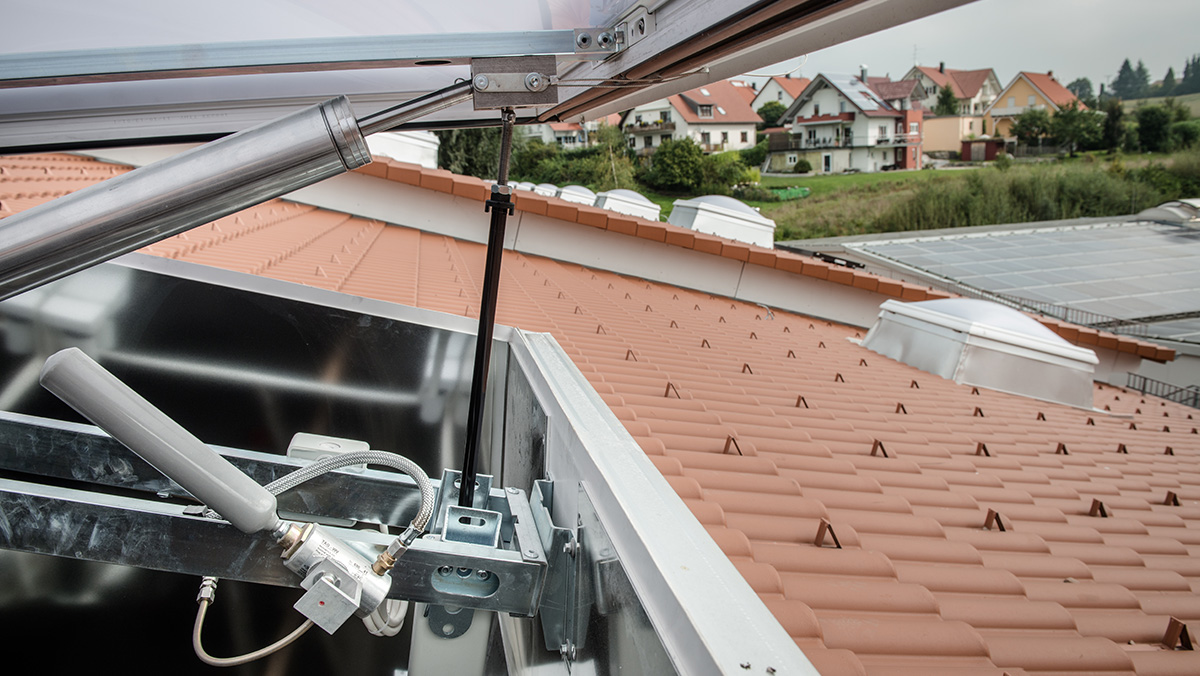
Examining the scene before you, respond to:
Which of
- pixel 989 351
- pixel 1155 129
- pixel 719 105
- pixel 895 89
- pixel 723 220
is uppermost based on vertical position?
pixel 895 89

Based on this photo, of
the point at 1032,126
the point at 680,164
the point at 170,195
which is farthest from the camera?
the point at 1032,126

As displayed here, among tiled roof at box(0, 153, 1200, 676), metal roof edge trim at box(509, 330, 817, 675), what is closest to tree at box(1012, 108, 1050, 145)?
tiled roof at box(0, 153, 1200, 676)

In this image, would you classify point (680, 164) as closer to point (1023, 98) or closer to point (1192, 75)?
point (1192, 75)

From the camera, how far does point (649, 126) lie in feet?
204

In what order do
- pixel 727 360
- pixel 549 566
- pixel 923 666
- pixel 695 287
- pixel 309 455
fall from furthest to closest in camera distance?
pixel 695 287
pixel 727 360
pixel 309 455
pixel 549 566
pixel 923 666

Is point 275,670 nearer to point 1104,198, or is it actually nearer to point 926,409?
point 926,409

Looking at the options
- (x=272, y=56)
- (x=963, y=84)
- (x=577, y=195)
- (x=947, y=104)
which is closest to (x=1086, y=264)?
(x=577, y=195)

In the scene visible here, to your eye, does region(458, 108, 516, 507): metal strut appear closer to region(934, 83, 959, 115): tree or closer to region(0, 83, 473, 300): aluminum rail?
region(0, 83, 473, 300): aluminum rail

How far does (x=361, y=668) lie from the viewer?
3.50 meters

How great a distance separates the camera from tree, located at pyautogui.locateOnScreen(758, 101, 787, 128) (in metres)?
73.1

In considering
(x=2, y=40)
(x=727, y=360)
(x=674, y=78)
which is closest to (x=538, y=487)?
(x=674, y=78)

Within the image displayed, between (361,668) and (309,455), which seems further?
(361,668)

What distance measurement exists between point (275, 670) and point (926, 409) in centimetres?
389

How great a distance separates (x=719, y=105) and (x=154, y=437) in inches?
2638
